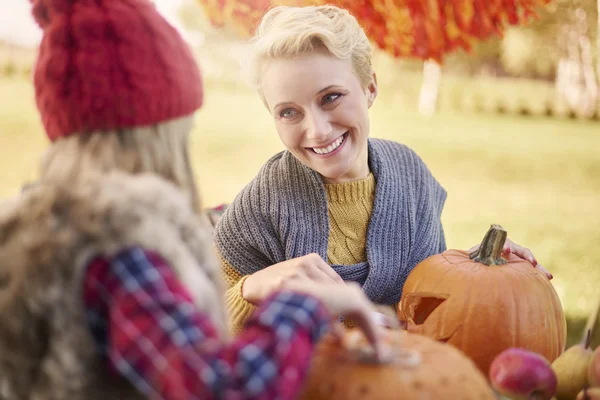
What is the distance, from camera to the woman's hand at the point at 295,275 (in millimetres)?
1201

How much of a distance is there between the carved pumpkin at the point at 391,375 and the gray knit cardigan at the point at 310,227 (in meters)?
0.60

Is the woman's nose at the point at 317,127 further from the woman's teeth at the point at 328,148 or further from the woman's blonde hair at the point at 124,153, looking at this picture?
the woman's blonde hair at the point at 124,153

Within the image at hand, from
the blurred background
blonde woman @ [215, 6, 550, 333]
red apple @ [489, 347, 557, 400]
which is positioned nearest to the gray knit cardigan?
blonde woman @ [215, 6, 550, 333]

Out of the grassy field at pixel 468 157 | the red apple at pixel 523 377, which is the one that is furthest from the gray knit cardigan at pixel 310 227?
the grassy field at pixel 468 157

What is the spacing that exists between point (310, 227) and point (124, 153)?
2.47 ft

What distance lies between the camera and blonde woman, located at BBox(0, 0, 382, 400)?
2.39ft

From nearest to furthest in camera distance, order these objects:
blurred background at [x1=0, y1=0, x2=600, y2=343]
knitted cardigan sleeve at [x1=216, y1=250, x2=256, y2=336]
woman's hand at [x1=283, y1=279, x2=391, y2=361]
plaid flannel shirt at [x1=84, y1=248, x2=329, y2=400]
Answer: plaid flannel shirt at [x1=84, y1=248, x2=329, y2=400], woman's hand at [x1=283, y1=279, x2=391, y2=361], knitted cardigan sleeve at [x1=216, y1=250, x2=256, y2=336], blurred background at [x1=0, y1=0, x2=600, y2=343]

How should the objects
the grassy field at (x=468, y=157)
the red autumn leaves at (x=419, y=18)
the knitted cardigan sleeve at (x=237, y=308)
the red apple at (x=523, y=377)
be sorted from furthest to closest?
the grassy field at (x=468, y=157)
the red autumn leaves at (x=419, y=18)
the knitted cardigan sleeve at (x=237, y=308)
the red apple at (x=523, y=377)

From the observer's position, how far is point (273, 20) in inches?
61.2

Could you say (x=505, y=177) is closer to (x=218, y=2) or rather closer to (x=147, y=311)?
(x=218, y=2)

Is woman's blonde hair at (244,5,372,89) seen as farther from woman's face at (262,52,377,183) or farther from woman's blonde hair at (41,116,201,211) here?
woman's blonde hair at (41,116,201,211)

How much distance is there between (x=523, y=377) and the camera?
3.65ft

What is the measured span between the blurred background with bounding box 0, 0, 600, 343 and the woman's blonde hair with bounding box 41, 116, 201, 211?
2.36 metres

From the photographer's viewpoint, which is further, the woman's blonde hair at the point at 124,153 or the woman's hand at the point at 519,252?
the woman's hand at the point at 519,252
